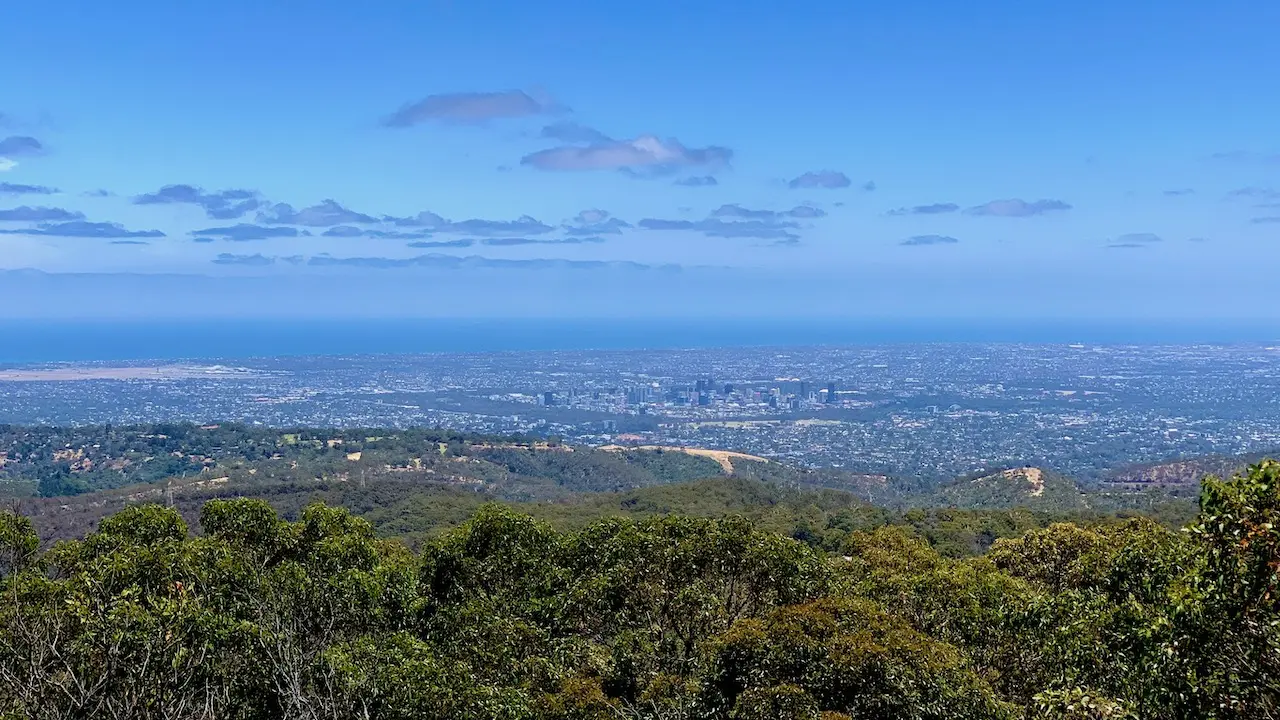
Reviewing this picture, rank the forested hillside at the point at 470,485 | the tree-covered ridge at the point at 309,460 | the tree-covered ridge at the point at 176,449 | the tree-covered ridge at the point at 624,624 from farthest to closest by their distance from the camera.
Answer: the tree-covered ridge at the point at 176,449
the tree-covered ridge at the point at 309,460
the forested hillside at the point at 470,485
the tree-covered ridge at the point at 624,624

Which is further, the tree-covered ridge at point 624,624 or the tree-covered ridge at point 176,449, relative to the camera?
the tree-covered ridge at point 176,449

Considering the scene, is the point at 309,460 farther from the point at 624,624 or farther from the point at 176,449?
the point at 624,624

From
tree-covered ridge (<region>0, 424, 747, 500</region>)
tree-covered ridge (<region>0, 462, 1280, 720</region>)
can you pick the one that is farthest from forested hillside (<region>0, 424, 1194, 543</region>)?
tree-covered ridge (<region>0, 462, 1280, 720</region>)

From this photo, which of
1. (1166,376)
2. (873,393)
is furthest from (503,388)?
(1166,376)

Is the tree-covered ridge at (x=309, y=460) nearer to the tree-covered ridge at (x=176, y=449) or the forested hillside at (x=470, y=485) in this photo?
the tree-covered ridge at (x=176, y=449)

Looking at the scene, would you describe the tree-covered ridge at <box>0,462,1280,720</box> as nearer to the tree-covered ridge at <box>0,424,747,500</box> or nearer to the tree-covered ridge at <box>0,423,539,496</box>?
the tree-covered ridge at <box>0,424,747,500</box>

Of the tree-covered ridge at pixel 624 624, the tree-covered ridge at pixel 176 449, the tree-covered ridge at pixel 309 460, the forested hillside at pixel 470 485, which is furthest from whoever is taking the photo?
the tree-covered ridge at pixel 176 449

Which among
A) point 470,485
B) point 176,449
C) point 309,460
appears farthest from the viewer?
point 176,449

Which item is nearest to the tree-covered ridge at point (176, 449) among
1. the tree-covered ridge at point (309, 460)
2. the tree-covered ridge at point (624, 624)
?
the tree-covered ridge at point (309, 460)

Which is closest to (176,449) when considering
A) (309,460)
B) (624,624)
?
(309,460)

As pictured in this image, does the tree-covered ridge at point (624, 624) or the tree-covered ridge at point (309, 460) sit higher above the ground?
the tree-covered ridge at point (624, 624)
